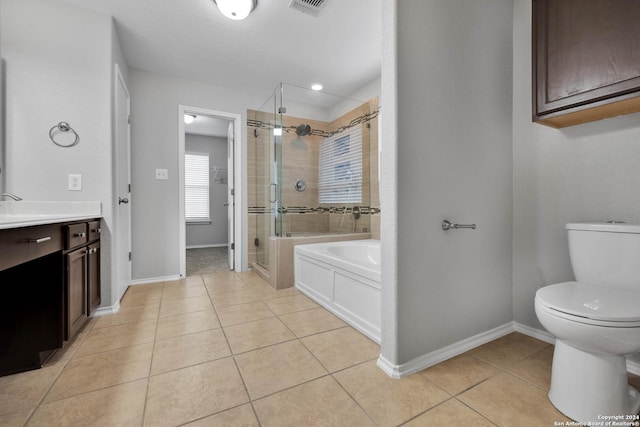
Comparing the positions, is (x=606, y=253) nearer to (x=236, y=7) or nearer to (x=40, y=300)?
(x=236, y=7)

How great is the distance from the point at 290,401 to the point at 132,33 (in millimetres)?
3119

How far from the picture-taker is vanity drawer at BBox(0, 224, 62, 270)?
1.05 meters

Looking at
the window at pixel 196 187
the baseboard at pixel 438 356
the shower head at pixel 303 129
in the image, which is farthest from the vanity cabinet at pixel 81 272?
the window at pixel 196 187

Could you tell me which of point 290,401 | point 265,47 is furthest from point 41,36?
point 290,401

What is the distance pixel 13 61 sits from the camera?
6.33ft

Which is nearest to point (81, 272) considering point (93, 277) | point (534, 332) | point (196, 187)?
point (93, 277)

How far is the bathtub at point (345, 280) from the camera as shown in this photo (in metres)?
1.78

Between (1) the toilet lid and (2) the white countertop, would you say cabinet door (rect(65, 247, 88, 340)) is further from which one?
(1) the toilet lid

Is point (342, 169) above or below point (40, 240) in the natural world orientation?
above

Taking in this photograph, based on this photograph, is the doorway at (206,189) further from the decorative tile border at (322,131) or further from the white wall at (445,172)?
the white wall at (445,172)

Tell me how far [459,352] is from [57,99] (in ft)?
10.7

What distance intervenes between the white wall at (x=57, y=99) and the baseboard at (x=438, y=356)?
2.21 metres

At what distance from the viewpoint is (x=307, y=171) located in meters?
3.48

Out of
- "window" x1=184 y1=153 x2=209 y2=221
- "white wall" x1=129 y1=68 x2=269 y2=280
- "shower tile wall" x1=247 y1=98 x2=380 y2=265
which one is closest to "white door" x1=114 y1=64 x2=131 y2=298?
"white wall" x1=129 y1=68 x2=269 y2=280
